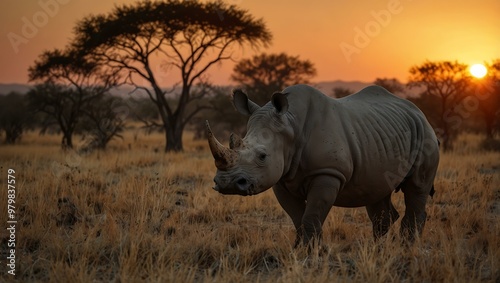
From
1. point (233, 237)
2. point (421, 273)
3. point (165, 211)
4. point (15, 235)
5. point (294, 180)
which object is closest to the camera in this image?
point (421, 273)

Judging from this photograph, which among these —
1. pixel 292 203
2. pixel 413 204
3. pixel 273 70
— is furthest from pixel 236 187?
pixel 273 70

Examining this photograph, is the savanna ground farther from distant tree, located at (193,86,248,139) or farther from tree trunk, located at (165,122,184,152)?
distant tree, located at (193,86,248,139)

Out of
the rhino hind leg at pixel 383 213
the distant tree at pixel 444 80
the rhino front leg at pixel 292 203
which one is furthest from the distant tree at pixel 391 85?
the rhino front leg at pixel 292 203

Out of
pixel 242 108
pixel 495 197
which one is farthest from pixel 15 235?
pixel 495 197

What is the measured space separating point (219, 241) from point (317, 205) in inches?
35.1

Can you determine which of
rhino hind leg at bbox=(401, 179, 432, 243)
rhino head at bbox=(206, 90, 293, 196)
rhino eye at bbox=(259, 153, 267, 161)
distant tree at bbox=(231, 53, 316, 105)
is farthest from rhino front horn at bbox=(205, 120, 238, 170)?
distant tree at bbox=(231, 53, 316, 105)

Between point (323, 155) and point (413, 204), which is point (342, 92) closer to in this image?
point (413, 204)

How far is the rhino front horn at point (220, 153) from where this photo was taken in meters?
3.94

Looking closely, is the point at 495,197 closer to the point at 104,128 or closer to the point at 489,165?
the point at 489,165

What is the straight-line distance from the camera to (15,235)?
16.6ft

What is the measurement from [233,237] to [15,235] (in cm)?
194

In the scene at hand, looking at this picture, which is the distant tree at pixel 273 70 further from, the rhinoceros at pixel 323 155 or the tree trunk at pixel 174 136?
the rhinoceros at pixel 323 155

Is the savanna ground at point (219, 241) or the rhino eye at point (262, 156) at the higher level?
the rhino eye at point (262, 156)

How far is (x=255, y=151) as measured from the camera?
419 centimetres
